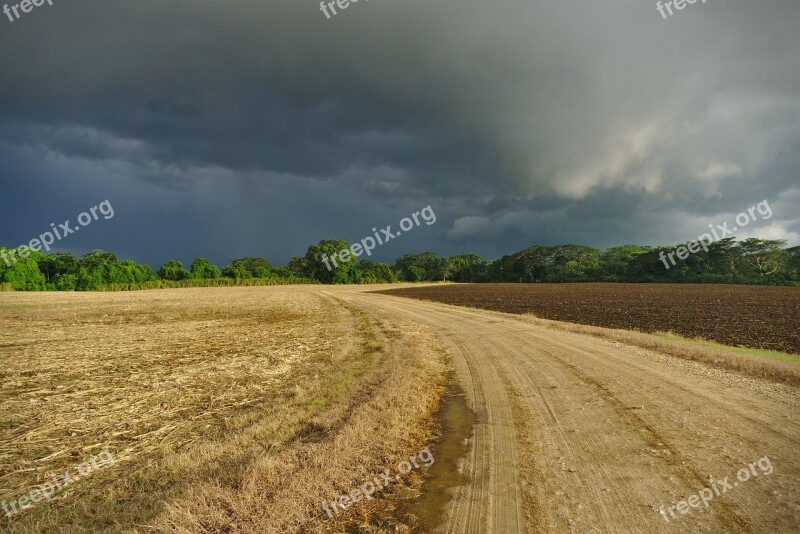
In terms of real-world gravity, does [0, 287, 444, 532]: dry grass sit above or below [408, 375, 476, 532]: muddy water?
above

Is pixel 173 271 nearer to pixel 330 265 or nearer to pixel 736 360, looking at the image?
pixel 330 265

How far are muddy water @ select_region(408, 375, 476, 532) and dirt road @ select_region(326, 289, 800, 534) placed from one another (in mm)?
187

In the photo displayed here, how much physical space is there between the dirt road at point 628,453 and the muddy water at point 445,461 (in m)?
0.19

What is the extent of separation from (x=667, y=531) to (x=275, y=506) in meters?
4.63

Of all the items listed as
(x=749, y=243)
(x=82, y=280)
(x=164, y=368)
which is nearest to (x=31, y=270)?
(x=82, y=280)

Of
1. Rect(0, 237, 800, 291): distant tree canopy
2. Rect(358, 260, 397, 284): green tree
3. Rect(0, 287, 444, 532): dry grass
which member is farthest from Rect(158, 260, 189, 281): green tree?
Rect(0, 287, 444, 532): dry grass

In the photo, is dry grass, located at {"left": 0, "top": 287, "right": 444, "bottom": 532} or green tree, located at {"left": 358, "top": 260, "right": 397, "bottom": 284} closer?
dry grass, located at {"left": 0, "top": 287, "right": 444, "bottom": 532}

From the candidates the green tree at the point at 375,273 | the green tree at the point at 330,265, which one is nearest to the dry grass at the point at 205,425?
the green tree at the point at 330,265

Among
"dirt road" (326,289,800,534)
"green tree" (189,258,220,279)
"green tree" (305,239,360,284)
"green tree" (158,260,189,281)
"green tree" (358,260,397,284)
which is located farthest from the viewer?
"green tree" (358,260,397,284)

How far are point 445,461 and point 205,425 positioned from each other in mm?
5025

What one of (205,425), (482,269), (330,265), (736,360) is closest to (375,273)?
(330,265)

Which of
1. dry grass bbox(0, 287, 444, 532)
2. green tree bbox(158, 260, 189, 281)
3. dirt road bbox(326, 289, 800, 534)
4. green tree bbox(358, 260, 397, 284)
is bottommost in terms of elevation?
dirt road bbox(326, 289, 800, 534)

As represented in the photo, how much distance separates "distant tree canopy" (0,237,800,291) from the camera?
91250 millimetres

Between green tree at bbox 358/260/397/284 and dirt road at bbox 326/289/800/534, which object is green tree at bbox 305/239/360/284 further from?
dirt road at bbox 326/289/800/534
